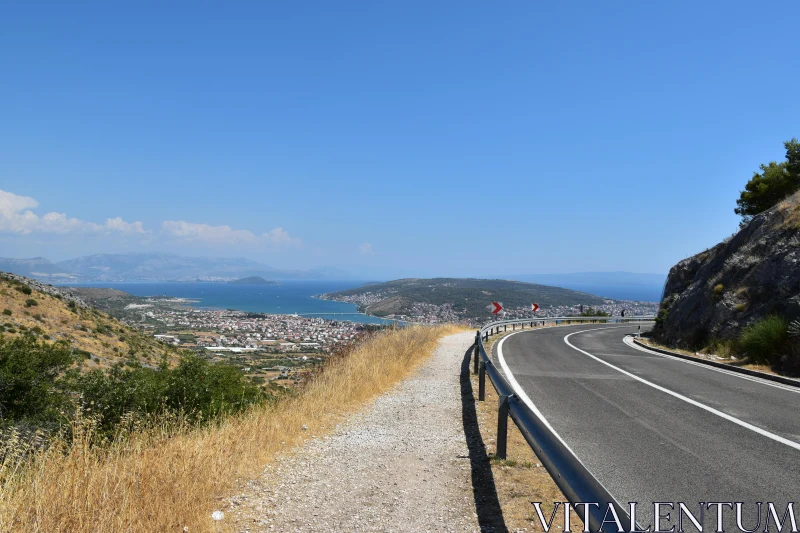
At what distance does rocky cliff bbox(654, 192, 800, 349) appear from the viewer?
15.7 metres

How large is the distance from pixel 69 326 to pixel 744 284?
38107 millimetres

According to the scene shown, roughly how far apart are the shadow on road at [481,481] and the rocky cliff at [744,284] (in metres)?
11.9

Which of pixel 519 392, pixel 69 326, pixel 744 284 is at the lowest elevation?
pixel 69 326

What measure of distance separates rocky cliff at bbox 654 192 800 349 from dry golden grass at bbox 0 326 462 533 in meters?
15.0

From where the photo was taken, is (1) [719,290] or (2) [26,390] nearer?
(2) [26,390]

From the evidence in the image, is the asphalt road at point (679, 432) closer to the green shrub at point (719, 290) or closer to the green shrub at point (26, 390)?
the green shrub at point (719, 290)

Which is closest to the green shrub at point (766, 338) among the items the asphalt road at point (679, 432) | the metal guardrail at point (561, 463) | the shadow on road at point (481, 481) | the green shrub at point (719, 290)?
the asphalt road at point (679, 432)

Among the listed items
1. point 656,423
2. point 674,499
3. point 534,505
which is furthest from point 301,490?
point 656,423

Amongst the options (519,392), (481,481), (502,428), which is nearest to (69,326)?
(519,392)

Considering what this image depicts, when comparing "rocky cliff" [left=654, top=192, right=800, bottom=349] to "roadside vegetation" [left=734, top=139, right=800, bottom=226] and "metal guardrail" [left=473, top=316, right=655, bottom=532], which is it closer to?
"roadside vegetation" [left=734, top=139, right=800, bottom=226]

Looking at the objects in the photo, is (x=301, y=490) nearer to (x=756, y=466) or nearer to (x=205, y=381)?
(x=756, y=466)

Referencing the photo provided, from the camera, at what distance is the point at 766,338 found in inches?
550

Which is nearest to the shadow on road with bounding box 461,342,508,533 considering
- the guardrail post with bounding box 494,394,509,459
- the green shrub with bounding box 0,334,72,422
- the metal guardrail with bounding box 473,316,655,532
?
the guardrail post with bounding box 494,394,509,459

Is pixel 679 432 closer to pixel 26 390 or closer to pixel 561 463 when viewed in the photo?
pixel 561 463
